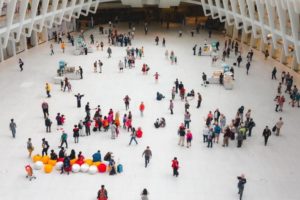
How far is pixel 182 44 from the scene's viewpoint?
1563 inches

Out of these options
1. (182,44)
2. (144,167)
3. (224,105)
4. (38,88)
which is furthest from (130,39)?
(144,167)

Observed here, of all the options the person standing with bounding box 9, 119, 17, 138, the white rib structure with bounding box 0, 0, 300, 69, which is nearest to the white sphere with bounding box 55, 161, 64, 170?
the person standing with bounding box 9, 119, 17, 138

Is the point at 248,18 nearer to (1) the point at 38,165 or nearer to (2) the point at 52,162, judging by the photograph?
(2) the point at 52,162

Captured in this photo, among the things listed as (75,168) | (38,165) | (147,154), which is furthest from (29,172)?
(147,154)

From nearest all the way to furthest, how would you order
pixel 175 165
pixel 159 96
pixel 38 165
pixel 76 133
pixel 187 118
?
1. pixel 175 165
2. pixel 38 165
3. pixel 76 133
4. pixel 187 118
5. pixel 159 96

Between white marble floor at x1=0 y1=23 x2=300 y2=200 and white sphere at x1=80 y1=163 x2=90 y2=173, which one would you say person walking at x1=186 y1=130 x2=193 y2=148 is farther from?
white sphere at x1=80 y1=163 x2=90 y2=173

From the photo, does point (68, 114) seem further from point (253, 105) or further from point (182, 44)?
point (182, 44)

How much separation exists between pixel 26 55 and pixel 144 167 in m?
21.8

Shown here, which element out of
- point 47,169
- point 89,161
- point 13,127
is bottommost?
point 47,169

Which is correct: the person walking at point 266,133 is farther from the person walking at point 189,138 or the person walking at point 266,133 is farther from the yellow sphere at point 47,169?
the yellow sphere at point 47,169

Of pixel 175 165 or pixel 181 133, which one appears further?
pixel 181 133

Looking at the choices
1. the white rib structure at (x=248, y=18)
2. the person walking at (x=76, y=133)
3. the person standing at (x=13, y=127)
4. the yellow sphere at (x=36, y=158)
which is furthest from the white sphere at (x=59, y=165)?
the white rib structure at (x=248, y=18)

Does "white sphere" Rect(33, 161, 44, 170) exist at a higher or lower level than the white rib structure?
lower

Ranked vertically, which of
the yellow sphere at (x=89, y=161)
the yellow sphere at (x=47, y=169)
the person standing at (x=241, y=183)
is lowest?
the yellow sphere at (x=47, y=169)
